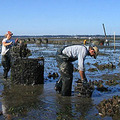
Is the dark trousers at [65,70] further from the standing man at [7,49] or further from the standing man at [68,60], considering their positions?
the standing man at [7,49]

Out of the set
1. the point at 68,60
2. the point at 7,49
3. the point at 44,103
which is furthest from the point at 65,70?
the point at 7,49

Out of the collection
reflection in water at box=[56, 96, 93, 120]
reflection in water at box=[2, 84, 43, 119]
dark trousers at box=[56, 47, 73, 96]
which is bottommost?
reflection in water at box=[56, 96, 93, 120]

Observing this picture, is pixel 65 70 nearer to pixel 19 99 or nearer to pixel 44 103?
pixel 44 103

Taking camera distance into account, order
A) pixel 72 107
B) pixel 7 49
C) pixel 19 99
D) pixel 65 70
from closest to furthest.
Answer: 1. pixel 72 107
2. pixel 19 99
3. pixel 65 70
4. pixel 7 49

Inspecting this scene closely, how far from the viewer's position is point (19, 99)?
672 centimetres

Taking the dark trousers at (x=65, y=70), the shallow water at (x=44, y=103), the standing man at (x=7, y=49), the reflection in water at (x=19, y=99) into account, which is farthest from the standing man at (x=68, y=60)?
the standing man at (x=7, y=49)

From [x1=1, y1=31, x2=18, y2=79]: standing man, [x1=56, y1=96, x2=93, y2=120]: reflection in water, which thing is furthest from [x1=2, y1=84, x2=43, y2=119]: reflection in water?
[x1=1, y1=31, x2=18, y2=79]: standing man

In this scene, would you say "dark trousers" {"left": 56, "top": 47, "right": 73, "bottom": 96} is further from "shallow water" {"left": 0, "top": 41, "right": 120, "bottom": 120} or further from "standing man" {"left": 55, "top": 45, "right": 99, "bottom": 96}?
"shallow water" {"left": 0, "top": 41, "right": 120, "bottom": 120}

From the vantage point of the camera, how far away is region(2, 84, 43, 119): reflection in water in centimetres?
561

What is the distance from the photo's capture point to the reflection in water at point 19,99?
5605mm

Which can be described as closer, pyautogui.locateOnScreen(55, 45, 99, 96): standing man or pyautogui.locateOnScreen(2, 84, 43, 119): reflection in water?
pyautogui.locateOnScreen(2, 84, 43, 119): reflection in water

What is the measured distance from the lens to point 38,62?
8711 mm

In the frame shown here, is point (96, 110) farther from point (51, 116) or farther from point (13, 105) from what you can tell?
point (13, 105)

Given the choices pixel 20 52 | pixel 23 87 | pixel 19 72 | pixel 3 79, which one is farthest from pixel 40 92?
pixel 3 79
